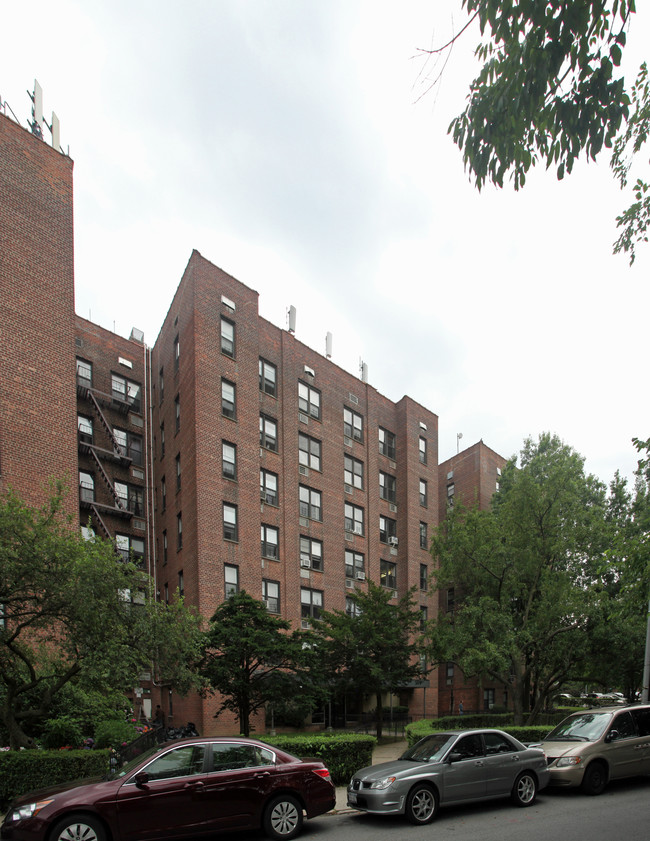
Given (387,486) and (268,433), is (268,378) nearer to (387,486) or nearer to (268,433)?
(268,433)

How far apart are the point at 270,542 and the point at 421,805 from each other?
A: 21.5 meters

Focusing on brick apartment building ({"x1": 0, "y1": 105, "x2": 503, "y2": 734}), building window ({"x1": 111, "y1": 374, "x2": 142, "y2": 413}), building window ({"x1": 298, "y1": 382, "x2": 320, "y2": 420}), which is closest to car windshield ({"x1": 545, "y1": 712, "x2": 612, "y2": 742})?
brick apartment building ({"x1": 0, "y1": 105, "x2": 503, "y2": 734})

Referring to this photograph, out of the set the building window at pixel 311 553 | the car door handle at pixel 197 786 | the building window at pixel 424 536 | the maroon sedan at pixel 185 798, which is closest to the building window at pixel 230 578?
the building window at pixel 311 553

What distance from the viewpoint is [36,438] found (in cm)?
2356

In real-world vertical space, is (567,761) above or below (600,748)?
below

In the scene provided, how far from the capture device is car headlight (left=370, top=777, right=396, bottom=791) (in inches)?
439

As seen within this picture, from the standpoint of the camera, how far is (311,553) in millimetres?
34438

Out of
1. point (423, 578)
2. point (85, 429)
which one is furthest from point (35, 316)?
point (423, 578)

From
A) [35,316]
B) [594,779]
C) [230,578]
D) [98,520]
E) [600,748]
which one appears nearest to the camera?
[594,779]

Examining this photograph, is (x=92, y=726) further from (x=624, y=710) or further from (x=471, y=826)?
(x=624, y=710)

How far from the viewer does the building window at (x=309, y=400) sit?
3593cm

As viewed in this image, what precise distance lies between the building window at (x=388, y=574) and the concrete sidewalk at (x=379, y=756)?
9.22m

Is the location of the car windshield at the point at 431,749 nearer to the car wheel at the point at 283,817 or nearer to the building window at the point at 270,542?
the car wheel at the point at 283,817

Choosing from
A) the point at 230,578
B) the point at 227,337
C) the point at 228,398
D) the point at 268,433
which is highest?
the point at 227,337
